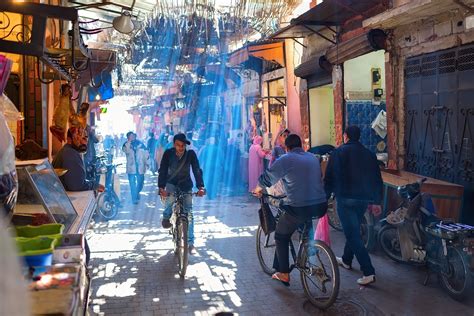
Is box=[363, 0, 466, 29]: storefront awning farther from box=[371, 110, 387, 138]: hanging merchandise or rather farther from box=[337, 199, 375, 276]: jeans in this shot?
box=[337, 199, 375, 276]: jeans

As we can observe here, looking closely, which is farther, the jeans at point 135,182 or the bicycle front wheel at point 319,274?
the jeans at point 135,182

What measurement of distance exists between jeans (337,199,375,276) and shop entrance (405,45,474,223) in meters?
1.86

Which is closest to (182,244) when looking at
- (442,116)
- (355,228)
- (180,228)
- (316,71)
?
(180,228)

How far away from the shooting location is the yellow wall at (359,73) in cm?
1092

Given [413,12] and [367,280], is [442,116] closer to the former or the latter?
[413,12]

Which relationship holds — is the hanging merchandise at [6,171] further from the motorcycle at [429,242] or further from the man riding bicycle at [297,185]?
the motorcycle at [429,242]

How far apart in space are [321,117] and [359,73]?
2464 mm

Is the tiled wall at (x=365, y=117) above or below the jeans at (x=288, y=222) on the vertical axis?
above

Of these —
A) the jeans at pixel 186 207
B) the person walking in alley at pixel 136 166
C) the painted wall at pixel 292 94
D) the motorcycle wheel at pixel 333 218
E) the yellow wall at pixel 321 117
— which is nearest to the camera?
the jeans at pixel 186 207

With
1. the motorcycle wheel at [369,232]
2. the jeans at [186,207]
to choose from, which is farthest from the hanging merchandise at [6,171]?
the motorcycle wheel at [369,232]

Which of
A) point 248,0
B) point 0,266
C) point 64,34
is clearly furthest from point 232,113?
point 0,266

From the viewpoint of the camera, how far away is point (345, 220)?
6164 mm

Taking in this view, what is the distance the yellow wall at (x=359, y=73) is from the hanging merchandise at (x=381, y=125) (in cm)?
111

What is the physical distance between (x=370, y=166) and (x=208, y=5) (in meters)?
7.06
